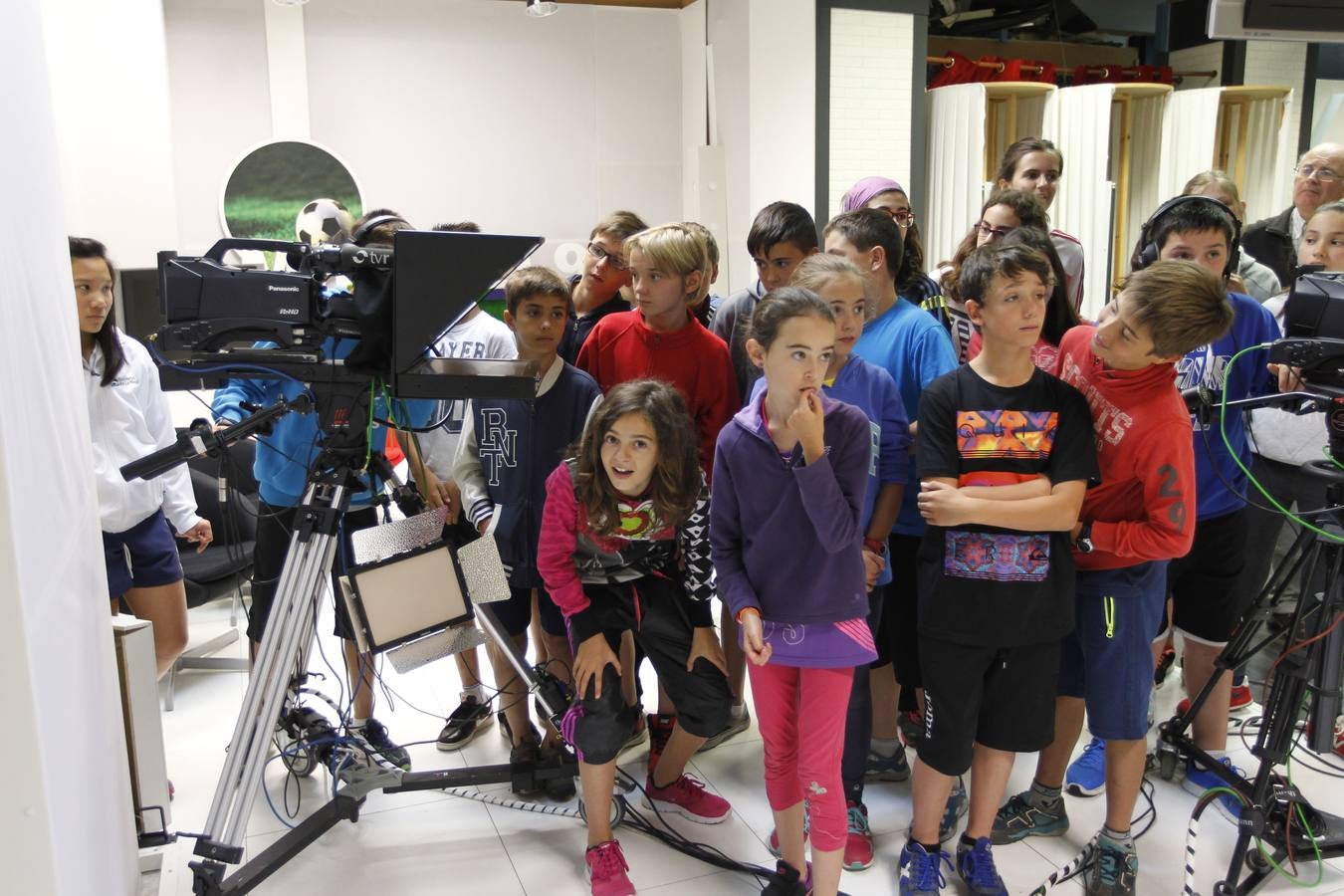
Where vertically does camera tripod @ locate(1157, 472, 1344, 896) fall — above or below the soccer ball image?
below

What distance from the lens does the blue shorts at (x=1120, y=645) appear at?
2061 millimetres

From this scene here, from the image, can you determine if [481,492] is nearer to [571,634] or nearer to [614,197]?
[571,634]

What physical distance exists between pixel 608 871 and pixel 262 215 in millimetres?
5035

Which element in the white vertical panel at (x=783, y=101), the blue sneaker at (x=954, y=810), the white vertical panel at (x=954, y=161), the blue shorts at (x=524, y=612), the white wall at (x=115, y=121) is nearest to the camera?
the blue sneaker at (x=954, y=810)

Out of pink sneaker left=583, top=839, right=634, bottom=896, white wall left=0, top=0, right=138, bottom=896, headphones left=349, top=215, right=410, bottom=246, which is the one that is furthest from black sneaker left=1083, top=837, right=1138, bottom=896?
headphones left=349, top=215, right=410, bottom=246

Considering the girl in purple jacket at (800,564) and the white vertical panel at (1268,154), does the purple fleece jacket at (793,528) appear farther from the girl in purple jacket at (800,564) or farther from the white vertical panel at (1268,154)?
the white vertical panel at (1268,154)

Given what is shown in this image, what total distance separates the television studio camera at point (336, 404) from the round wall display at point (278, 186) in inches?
167

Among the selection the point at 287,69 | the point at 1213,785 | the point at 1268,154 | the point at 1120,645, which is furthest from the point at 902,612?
the point at 1268,154

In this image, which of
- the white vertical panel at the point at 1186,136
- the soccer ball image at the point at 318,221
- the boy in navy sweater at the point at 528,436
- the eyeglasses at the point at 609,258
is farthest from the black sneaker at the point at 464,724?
the white vertical panel at the point at 1186,136

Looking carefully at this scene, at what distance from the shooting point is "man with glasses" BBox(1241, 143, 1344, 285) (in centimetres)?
332

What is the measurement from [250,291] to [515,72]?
5141 millimetres

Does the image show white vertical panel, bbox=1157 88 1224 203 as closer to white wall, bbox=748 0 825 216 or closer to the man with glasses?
white wall, bbox=748 0 825 216

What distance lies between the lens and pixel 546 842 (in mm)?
2355

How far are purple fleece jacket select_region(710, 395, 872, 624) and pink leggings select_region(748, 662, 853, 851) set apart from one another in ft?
0.44
